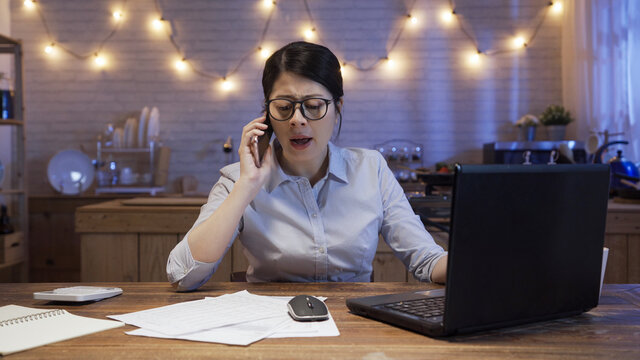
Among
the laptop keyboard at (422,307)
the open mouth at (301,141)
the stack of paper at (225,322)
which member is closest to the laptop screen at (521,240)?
the laptop keyboard at (422,307)

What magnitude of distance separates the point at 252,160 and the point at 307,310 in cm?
63

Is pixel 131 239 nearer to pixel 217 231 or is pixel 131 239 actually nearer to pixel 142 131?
pixel 217 231

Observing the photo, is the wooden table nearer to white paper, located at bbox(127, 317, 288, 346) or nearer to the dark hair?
white paper, located at bbox(127, 317, 288, 346)

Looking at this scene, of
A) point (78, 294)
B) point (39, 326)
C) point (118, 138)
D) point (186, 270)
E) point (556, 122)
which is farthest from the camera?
point (118, 138)

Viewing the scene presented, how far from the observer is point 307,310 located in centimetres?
102

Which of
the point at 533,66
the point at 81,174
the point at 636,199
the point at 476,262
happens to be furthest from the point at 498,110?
the point at 476,262

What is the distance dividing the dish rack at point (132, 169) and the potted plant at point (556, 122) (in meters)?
3.15

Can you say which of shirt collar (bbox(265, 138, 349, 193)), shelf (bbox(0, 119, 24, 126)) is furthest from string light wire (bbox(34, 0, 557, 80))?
shirt collar (bbox(265, 138, 349, 193))

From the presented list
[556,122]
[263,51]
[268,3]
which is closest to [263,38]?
[263,51]

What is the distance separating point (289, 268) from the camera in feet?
5.16

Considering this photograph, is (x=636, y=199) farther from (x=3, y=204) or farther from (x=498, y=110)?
(x=3, y=204)

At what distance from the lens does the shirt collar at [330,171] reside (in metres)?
1.62

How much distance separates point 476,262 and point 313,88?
33.8 inches

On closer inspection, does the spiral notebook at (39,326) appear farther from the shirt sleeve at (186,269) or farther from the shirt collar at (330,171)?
the shirt collar at (330,171)
